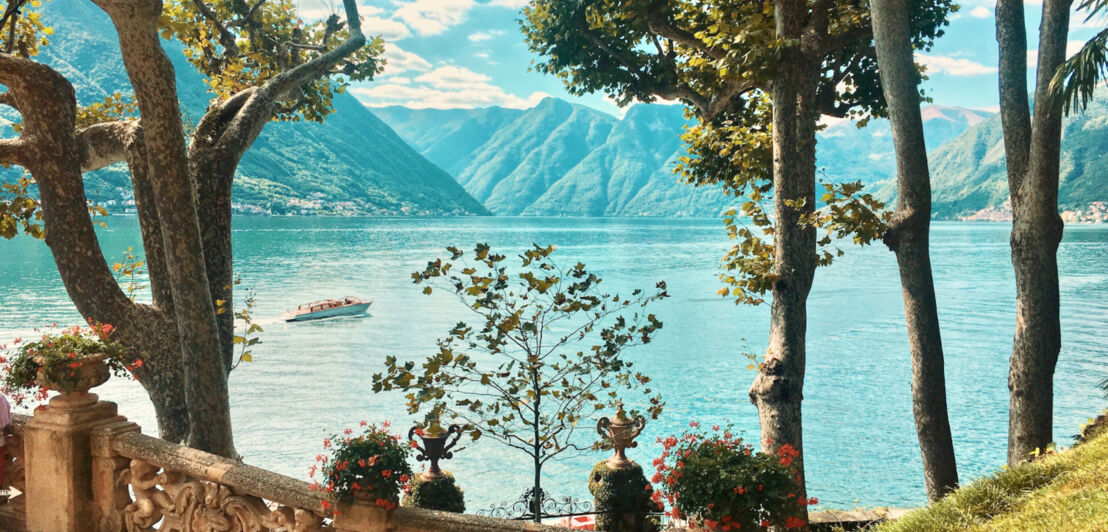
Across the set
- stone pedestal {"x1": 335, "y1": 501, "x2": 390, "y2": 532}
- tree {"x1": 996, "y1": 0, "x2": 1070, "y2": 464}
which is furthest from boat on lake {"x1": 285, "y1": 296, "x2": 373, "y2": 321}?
stone pedestal {"x1": 335, "y1": 501, "x2": 390, "y2": 532}

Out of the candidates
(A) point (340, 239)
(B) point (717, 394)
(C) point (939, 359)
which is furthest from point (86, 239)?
(A) point (340, 239)

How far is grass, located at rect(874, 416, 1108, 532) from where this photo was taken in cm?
405

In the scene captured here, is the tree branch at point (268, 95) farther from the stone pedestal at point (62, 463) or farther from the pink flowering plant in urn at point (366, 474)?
the pink flowering plant in urn at point (366, 474)

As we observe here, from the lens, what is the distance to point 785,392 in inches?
301

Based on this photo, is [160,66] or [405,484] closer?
[405,484]

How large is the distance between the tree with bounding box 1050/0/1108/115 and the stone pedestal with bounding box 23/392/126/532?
8.24 m

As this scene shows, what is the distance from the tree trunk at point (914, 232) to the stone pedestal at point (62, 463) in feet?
24.0

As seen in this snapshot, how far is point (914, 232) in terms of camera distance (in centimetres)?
749

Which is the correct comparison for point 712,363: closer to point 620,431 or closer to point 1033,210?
point 1033,210

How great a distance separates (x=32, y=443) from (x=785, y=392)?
21.7 ft

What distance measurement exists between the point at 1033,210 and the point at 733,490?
16.7 feet

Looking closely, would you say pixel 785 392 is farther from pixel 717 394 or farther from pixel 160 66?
pixel 717 394

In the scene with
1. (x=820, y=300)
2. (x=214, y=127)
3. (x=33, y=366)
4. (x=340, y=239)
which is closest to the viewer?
(x=33, y=366)

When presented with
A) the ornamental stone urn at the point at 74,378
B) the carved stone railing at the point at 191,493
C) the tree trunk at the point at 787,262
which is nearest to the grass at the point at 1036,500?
the tree trunk at the point at 787,262
